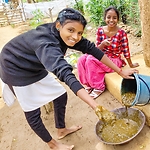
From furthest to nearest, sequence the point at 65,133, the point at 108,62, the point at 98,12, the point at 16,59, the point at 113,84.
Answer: the point at 98,12, the point at 113,84, the point at 65,133, the point at 108,62, the point at 16,59

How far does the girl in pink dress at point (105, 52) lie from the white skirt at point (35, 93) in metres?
0.98

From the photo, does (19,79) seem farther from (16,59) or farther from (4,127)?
(4,127)

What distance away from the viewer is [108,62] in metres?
1.94

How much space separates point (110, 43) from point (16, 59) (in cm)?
151

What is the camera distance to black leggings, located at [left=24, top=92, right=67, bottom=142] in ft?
6.21

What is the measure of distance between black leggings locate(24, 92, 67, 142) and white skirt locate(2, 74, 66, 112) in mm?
51

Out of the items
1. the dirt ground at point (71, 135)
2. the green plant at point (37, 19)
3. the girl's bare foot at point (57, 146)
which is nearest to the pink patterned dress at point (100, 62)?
the dirt ground at point (71, 135)

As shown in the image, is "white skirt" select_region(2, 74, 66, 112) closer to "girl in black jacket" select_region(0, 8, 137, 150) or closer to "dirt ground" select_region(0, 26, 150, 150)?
"girl in black jacket" select_region(0, 8, 137, 150)

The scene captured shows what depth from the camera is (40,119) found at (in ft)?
6.34

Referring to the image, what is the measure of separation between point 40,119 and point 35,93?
9.3 inches

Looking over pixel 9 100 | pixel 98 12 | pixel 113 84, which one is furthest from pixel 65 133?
pixel 98 12

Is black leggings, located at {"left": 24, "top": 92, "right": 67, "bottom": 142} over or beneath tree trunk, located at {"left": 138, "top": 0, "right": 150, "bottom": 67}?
beneath

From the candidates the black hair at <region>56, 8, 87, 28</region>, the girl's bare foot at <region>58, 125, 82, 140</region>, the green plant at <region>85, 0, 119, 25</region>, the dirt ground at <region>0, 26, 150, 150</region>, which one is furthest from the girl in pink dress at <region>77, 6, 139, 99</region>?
the green plant at <region>85, 0, 119, 25</region>

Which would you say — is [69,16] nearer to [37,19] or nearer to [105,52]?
Answer: [105,52]
